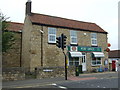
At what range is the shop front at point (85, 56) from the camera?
69.8 ft

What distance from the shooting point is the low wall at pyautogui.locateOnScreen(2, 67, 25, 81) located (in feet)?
46.0

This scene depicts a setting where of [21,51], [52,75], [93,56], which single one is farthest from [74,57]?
[21,51]

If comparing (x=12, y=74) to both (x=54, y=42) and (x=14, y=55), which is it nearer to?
(x=54, y=42)

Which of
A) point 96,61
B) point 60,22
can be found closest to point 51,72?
point 60,22

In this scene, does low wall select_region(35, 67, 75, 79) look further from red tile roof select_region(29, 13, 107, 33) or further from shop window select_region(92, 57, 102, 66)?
shop window select_region(92, 57, 102, 66)

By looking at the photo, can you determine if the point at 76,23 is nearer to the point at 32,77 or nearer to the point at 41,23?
the point at 41,23

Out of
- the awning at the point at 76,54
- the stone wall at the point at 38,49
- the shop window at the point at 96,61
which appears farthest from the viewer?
the shop window at the point at 96,61

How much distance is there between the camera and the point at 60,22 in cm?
2239

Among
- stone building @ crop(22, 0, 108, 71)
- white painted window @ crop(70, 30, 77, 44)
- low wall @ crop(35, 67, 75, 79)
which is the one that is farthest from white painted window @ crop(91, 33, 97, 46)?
low wall @ crop(35, 67, 75, 79)

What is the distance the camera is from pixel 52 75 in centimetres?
1633

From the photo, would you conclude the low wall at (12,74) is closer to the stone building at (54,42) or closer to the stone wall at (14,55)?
the stone building at (54,42)

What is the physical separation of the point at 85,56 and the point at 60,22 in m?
6.07

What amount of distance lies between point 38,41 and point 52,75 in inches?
207

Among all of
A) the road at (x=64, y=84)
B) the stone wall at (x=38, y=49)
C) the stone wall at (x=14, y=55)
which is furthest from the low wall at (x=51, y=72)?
the stone wall at (x=14, y=55)
